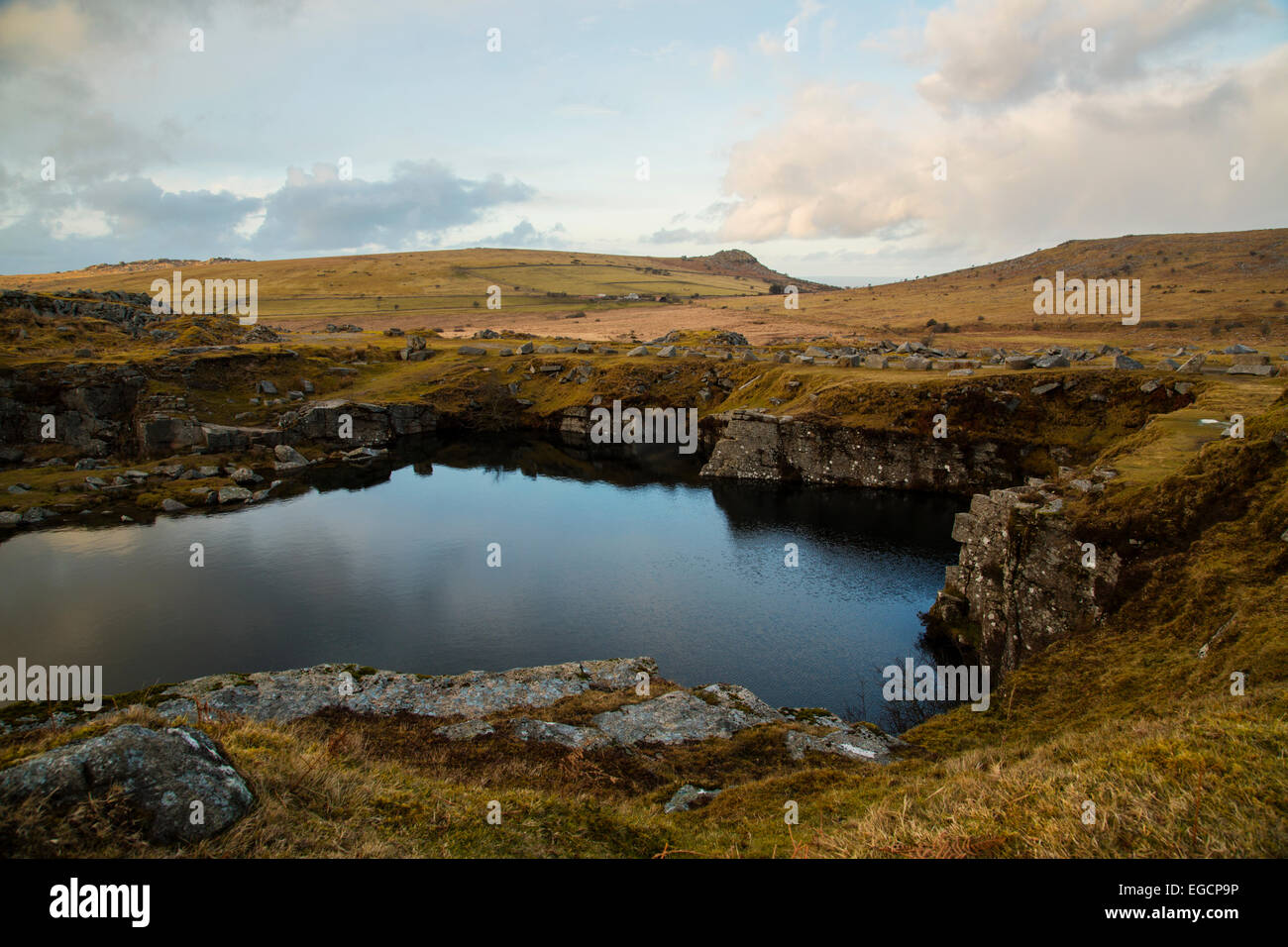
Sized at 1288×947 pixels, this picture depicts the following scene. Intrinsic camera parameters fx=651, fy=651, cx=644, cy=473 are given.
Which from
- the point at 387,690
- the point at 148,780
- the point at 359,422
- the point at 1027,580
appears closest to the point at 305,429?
the point at 359,422

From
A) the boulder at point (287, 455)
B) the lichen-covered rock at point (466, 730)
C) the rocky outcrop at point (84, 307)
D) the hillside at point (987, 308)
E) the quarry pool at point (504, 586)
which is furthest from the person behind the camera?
the hillside at point (987, 308)

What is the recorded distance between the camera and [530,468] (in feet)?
248

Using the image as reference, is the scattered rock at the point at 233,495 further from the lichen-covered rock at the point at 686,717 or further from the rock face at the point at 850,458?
the lichen-covered rock at the point at 686,717

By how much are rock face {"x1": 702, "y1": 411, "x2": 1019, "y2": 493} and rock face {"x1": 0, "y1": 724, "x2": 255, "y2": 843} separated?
197 feet

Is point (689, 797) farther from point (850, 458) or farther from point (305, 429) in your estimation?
point (305, 429)

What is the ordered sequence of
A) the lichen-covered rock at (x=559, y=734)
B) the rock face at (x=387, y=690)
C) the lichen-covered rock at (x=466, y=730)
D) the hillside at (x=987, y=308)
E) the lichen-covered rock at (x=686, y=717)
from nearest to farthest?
the lichen-covered rock at (x=559, y=734)
the lichen-covered rock at (x=466, y=730)
the lichen-covered rock at (x=686, y=717)
the rock face at (x=387, y=690)
the hillside at (x=987, y=308)

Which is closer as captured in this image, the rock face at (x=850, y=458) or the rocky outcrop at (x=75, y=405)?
the rock face at (x=850, y=458)

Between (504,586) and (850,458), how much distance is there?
3773cm

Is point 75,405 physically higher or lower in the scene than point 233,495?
higher

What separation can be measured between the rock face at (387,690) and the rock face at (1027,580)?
15.7 m

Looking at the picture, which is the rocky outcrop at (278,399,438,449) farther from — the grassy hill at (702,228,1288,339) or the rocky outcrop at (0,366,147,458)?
the grassy hill at (702,228,1288,339)

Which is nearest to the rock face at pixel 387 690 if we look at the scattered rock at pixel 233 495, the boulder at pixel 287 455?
the scattered rock at pixel 233 495

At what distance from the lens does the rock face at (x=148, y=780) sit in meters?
8.29

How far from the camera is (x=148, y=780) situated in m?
8.78
